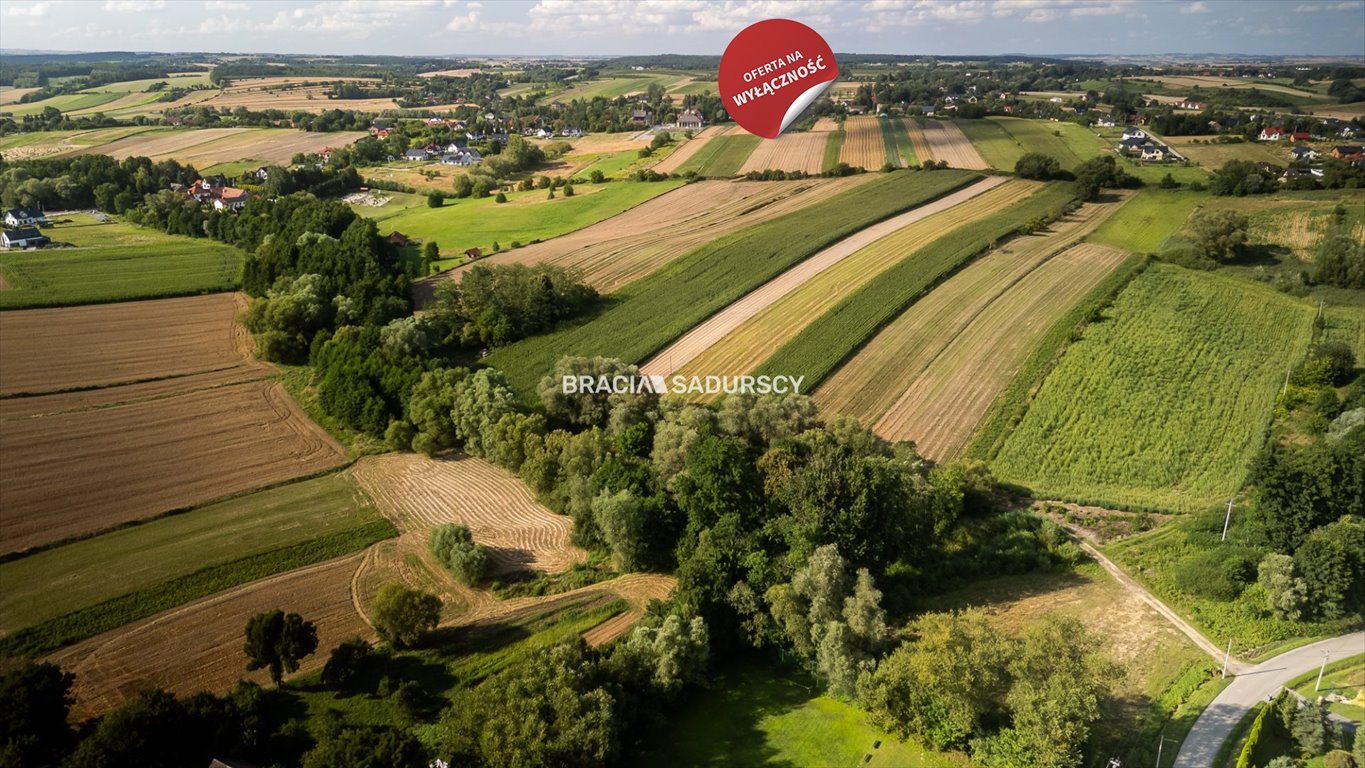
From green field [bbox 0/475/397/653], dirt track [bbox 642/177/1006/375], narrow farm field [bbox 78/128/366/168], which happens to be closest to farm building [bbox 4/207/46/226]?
narrow farm field [bbox 78/128/366/168]

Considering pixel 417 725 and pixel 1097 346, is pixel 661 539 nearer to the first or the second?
pixel 417 725

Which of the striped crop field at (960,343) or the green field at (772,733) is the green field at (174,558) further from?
the striped crop field at (960,343)

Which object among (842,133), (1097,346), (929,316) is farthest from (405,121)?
(1097,346)

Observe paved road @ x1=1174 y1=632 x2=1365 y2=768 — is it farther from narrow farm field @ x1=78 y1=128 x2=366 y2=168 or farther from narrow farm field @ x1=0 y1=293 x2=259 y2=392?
narrow farm field @ x1=78 y1=128 x2=366 y2=168

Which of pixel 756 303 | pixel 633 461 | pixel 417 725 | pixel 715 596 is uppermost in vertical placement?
pixel 756 303

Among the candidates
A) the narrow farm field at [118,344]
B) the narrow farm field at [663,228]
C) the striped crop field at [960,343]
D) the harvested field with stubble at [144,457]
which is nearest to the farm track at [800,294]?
the striped crop field at [960,343]

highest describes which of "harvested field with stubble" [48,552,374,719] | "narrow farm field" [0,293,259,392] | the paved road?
"narrow farm field" [0,293,259,392]
